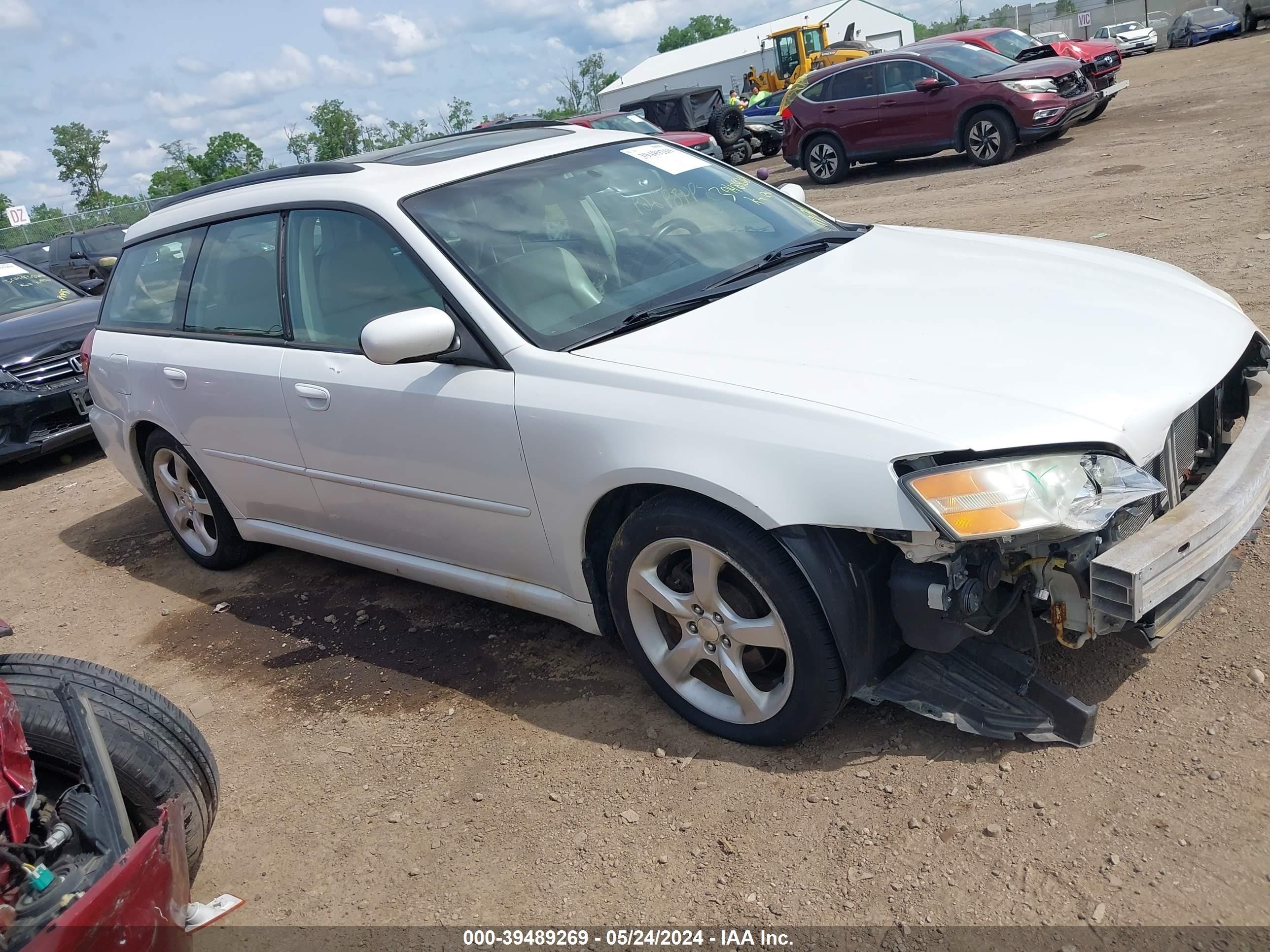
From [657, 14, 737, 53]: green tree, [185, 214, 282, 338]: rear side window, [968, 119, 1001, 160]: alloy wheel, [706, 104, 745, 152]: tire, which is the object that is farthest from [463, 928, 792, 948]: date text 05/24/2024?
[657, 14, 737, 53]: green tree

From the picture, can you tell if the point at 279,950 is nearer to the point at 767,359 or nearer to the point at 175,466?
the point at 767,359

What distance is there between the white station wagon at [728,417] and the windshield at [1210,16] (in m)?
32.1

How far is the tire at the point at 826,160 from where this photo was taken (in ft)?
50.9

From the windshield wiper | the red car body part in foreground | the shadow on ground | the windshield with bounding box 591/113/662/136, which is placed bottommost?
the shadow on ground

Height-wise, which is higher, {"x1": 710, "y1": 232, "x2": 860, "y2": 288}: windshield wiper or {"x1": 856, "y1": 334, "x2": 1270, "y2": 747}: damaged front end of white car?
{"x1": 710, "y1": 232, "x2": 860, "y2": 288}: windshield wiper

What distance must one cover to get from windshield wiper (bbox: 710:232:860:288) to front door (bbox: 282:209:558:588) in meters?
0.91

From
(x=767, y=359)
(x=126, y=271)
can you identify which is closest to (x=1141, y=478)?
(x=767, y=359)

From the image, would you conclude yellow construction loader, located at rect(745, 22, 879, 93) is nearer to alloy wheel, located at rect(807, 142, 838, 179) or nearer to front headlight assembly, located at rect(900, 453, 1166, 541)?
alloy wheel, located at rect(807, 142, 838, 179)

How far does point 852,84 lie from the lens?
15.0m

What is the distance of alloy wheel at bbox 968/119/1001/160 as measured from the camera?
13.4 meters

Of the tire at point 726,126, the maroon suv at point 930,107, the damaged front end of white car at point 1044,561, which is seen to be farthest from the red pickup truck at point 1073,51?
the damaged front end of white car at point 1044,561

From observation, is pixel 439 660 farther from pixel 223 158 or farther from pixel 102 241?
pixel 223 158

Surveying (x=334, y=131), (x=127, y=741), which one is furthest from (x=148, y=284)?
(x=334, y=131)

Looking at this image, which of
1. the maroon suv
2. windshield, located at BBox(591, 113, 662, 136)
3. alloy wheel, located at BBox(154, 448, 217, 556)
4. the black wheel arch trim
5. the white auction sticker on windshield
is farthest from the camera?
windshield, located at BBox(591, 113, 662, 136)
